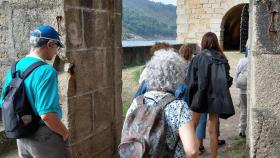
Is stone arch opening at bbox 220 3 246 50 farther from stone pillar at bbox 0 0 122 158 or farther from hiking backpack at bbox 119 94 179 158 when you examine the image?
hiking backpack at bbox 119 94 179 158

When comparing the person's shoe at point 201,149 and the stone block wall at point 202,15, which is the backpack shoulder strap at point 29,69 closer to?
the person's shoe at point 201,149

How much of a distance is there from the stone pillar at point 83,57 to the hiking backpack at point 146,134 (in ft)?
4.54

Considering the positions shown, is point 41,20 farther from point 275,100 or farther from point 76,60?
point 275,100

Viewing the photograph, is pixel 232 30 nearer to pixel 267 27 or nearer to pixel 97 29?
pixel 97 29

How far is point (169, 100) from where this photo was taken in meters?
2.43

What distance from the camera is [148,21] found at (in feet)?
239

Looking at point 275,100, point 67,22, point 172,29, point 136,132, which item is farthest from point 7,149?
point 172,29

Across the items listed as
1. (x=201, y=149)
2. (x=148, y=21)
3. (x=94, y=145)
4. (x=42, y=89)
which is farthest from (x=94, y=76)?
(x=148, y=21)

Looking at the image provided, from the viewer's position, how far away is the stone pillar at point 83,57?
11.8ft

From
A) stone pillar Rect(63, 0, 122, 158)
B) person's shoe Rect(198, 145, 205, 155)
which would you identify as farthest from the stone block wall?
stone pillar Rect(63, 0, 122, 158)

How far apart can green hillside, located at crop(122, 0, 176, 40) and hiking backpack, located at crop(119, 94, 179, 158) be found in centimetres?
3975

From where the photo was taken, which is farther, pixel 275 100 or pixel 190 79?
pixel 190 79

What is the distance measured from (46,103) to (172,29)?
7921 centimetres

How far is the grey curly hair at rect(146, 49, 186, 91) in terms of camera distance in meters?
2.50
